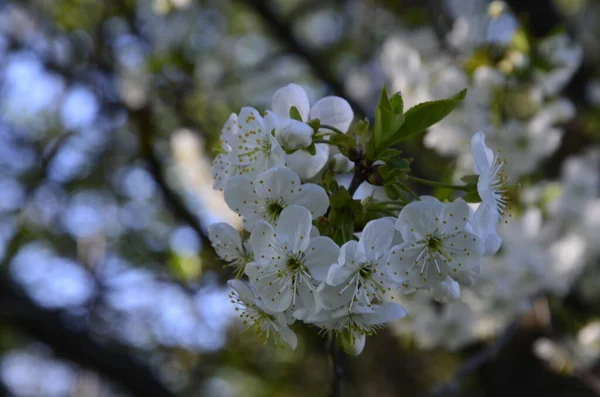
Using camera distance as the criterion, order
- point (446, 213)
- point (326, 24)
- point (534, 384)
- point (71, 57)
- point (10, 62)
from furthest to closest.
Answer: point (326, 24) → point (10, 62) → point (71, 57) → point (534, 384) → point (446, 213)

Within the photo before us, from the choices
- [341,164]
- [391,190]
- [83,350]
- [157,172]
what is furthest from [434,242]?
[83,350]

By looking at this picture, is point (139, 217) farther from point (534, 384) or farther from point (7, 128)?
point (534, 384)

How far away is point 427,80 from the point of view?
2.19 m

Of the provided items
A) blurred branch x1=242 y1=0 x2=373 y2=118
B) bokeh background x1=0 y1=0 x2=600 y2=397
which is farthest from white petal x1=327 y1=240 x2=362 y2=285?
blurred branch x1=242 y1=0 x2=373 y2=118

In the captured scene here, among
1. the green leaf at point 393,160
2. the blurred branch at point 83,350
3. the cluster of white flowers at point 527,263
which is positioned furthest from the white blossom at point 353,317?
the blurred branch at point 83,350

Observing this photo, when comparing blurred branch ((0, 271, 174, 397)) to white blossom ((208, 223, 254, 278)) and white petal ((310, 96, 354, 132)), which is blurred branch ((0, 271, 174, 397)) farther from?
white petal ((310, 96, 354, 132))

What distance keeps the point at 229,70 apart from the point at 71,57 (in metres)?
1.12

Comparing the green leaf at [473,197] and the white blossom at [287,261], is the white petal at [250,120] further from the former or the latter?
the green leaf at [473,197]

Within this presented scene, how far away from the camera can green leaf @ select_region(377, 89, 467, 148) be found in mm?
933

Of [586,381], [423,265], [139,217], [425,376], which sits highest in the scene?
[139,217]

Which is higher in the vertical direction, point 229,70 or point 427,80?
point 229,70

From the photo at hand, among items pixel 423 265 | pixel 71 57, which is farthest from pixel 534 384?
pixel 71 57

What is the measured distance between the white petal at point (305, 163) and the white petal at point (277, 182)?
2.9 inches

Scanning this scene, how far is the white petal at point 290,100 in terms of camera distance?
106 centimetres
